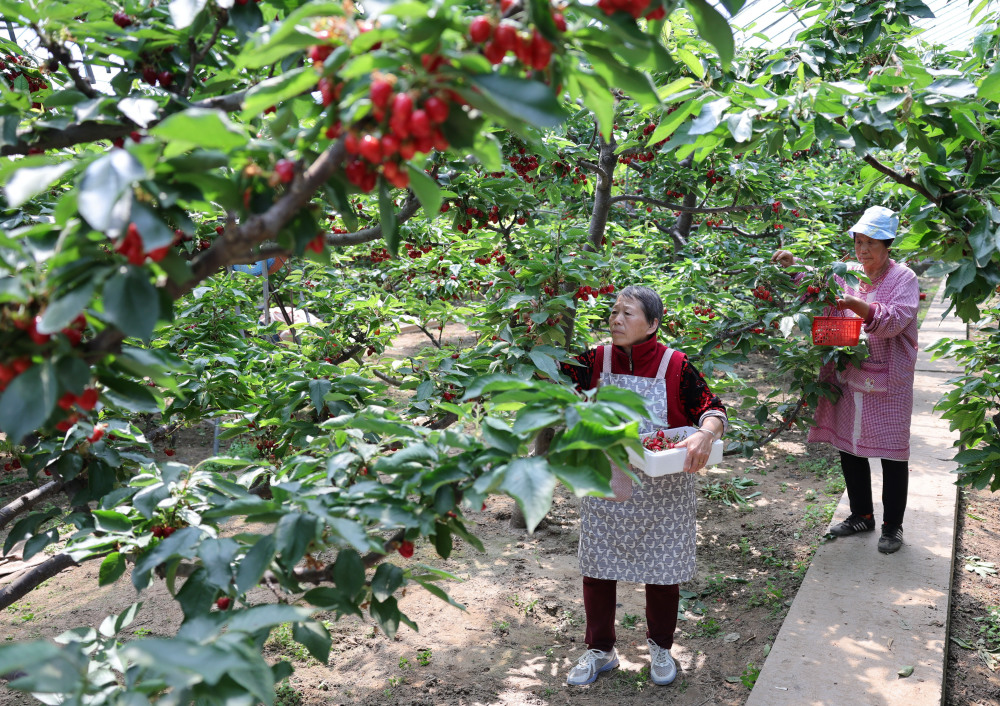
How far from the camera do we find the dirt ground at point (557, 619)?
2.74 metres

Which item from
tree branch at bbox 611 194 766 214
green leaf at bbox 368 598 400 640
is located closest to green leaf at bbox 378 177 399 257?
green leaf at bbox 368 598 400 640

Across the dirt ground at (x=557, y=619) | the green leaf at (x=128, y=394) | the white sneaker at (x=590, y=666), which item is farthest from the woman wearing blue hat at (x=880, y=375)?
the green leaf at (x=128, y=394)

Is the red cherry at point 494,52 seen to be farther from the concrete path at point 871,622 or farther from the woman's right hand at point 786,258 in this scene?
the woman's right hand at point 786,258

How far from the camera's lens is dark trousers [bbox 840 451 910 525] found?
3.37 metres

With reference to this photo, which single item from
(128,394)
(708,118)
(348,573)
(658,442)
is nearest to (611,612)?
(658,442)

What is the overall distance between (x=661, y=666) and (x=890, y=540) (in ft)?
4.92

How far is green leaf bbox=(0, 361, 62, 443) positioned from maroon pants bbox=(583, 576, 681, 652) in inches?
86.8

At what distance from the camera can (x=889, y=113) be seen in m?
1.90

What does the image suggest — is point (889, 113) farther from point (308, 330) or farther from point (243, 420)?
point (308, 330)

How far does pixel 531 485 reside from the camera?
3.52 feet

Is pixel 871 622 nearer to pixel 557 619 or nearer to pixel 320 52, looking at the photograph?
pixel 557 619

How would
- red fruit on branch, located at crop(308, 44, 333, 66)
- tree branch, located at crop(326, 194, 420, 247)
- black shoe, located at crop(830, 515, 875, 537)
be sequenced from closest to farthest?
red fruit on branch, located at crop(308, 44, 333, 66), tree branch, located at crop(326, 194, 420, 247), black shoe, located at crop(830, 515, 875, 537)

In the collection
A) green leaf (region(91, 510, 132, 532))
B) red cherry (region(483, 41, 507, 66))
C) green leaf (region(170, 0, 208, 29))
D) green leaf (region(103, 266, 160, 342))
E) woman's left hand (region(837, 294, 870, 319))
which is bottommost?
woman's left hand (region(837, 294, 870, 319))

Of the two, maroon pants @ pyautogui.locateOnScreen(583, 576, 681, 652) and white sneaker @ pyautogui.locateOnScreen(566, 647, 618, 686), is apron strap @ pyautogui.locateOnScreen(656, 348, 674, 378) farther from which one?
white sneaker @ pyautogui.locateOnScreen(566, 647, 618, 686)
